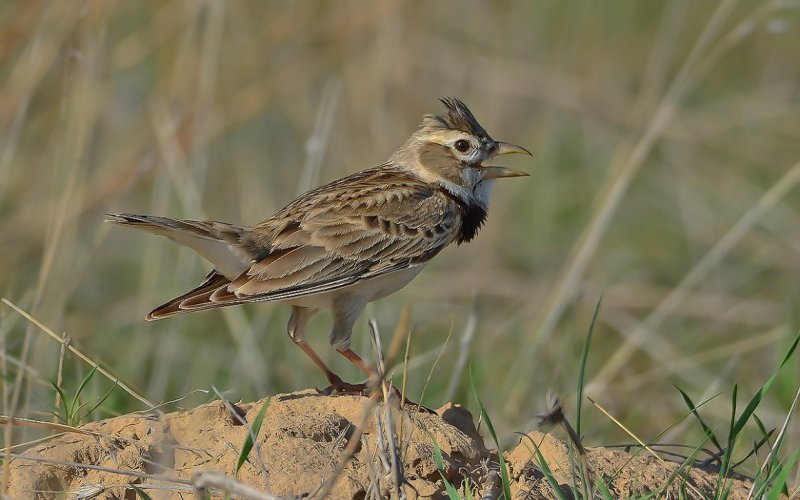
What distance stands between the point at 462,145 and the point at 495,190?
5210mm

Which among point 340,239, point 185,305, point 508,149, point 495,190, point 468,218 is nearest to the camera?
point 185,305

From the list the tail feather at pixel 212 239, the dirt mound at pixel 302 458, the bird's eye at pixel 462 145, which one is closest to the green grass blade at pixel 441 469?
the dirt mound at pixel 302 458

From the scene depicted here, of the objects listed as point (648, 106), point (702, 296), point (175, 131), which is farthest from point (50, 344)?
point (702, 296)

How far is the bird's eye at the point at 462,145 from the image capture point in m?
6.57

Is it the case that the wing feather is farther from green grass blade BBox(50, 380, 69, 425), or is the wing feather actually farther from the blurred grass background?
green grass blade BBox(50, 380, 69, 425)

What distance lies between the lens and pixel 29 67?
735 cm

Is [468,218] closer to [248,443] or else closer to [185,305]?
[185,305]

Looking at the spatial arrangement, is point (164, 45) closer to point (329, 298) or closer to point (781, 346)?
point (329, 298)

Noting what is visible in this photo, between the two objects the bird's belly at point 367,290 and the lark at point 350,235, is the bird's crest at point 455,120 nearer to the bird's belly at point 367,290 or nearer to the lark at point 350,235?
the lark at point 350,235

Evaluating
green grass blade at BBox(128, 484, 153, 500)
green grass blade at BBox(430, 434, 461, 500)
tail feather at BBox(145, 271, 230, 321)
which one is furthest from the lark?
green grass blade at BBox(128, 484, 153, 500)

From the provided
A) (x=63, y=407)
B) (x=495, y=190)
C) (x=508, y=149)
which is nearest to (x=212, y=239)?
(x=63, y=407)

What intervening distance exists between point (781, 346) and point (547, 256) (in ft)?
10.9

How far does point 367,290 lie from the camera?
5953mm

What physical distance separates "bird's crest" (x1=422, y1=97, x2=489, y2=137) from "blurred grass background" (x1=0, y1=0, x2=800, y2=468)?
0.96 meters
